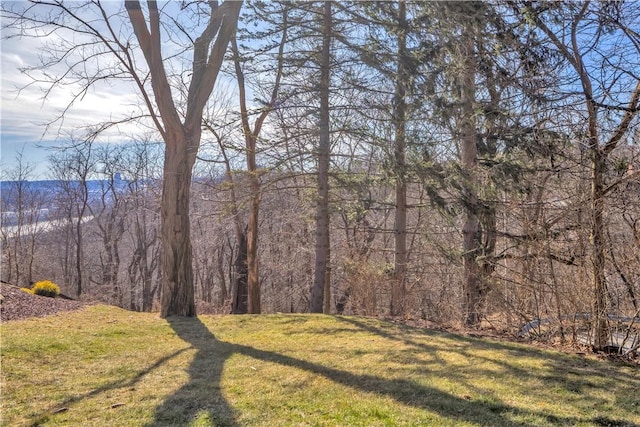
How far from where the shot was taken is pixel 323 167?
8.24 meters

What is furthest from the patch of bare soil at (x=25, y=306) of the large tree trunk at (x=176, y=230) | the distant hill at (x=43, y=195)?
the distant hill at (x=43, y=195)

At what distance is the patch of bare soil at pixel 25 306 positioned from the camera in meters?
6.14

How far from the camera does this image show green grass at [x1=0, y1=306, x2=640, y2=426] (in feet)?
9.07

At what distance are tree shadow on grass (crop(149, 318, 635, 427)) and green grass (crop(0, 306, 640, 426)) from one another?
1 centimetres

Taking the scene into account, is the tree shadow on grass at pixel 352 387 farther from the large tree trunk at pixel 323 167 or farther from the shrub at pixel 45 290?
the shrub at pixel 45 290

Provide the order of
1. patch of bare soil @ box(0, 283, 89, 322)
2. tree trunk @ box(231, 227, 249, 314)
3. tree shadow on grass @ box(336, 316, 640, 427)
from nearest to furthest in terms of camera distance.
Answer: tree shadow on grass @ box(336, 316, 640, 427)
patch of bare soil @ box(0, 283, 89, 322)
tree trunk @ box(231, 227, 249, 314)

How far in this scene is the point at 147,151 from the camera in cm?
2205

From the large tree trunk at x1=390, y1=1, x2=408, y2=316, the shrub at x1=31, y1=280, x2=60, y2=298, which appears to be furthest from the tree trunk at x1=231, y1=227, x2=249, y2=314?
the large tree trunk at x1=390, y1=1, x2=408, y2=316

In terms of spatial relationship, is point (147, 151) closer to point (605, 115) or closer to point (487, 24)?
point (487, 24)

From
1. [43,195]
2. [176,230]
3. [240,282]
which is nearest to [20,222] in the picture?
[43,195]

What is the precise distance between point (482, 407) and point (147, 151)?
2220 cm

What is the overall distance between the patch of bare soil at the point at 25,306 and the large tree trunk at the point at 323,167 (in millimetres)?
4394

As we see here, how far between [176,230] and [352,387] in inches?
177

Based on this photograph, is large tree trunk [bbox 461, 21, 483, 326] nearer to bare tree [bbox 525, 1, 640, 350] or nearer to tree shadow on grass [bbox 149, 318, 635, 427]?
bare tree [bbox 525, 1, 640, 350]
